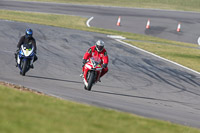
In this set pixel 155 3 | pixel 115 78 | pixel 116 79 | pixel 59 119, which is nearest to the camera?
pixel 59 119

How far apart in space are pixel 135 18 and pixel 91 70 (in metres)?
25.6

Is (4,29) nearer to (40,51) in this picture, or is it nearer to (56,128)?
(40,51)

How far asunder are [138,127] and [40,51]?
1295 cm

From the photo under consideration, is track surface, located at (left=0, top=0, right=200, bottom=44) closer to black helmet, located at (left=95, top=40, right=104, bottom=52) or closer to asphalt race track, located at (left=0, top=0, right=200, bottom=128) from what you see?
asphalt race track, located at (left=0, top=0, right=200, bottom=128)

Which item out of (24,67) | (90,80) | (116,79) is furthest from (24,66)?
(116,79)

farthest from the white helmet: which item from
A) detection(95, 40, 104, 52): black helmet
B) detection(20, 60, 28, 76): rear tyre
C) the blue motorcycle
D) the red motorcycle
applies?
detection(20, 60, 28, 76): rear tyre

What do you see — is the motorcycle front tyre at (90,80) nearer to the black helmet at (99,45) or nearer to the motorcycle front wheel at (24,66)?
the black helmet at (99,45)

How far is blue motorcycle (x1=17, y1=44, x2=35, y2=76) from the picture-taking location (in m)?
15.2

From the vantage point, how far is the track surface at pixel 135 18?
33.7m

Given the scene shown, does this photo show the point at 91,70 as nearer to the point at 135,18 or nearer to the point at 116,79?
the point at 116,79

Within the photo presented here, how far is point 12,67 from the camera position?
16406mm

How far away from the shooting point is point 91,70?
13914 mm

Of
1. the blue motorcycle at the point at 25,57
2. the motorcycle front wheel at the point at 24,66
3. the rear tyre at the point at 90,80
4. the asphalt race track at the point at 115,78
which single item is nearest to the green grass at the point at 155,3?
the asphalt race track at the point at 115,78

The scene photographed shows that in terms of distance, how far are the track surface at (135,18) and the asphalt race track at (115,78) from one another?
8.91 metres
